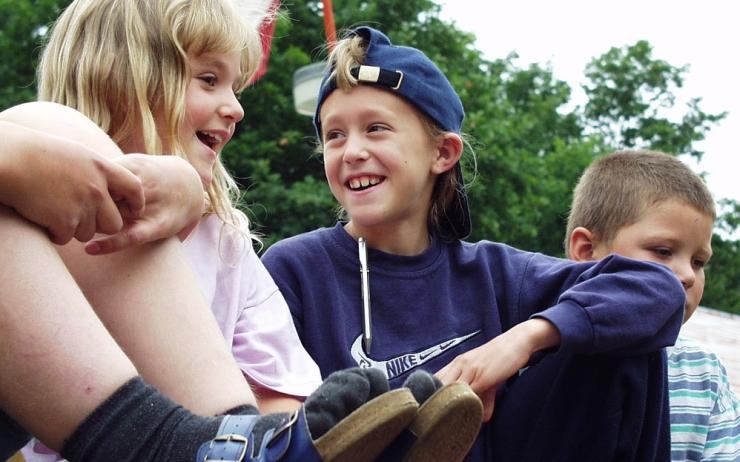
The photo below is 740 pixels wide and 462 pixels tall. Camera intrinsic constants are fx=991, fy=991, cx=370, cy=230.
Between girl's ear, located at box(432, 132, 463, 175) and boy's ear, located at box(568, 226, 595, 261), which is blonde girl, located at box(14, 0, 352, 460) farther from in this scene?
boy's ear, located at box(568, 226, 595, 261)

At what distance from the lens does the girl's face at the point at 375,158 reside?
8.51ft

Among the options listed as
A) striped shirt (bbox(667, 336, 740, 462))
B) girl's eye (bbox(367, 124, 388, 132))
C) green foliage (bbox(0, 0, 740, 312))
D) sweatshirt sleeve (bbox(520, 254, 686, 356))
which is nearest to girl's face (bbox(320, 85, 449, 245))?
girl's eye (bbox(367, 124, 388, 132))

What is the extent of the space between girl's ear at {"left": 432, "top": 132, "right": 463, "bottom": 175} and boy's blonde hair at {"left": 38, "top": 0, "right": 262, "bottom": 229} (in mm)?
629

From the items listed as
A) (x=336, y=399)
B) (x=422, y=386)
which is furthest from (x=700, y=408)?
(x=336, y=399)

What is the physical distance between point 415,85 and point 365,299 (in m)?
0.60

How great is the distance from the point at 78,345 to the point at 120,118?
969 mm

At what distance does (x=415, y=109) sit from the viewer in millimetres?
2676

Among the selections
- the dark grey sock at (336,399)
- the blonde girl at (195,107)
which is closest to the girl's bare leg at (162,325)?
the dark grey sock at (336,399)

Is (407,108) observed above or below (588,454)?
above

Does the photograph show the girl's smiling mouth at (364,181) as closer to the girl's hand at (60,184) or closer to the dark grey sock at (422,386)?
the girl's hand at (60,184)

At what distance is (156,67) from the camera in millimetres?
2262

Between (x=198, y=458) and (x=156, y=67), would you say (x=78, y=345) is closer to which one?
(x=198, y=458)

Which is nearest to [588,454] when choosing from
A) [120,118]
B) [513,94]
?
[120,118]

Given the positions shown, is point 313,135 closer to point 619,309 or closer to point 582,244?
point 582,244
